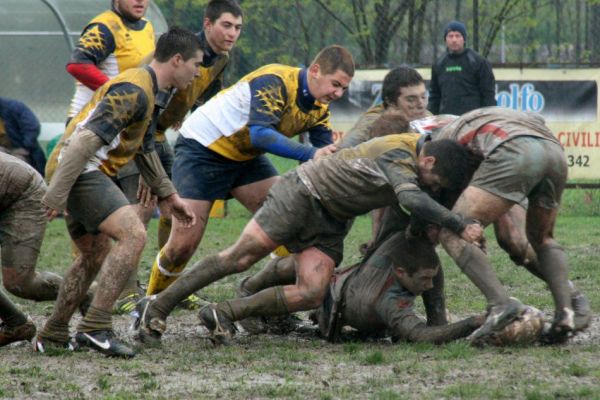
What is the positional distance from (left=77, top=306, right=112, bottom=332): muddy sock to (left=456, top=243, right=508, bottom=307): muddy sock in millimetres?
1916

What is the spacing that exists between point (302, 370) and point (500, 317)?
1055 millimetres

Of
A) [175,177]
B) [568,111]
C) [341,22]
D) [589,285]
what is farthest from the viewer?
[341,22]

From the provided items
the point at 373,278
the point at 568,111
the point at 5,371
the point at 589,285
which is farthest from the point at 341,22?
the point at 5,371

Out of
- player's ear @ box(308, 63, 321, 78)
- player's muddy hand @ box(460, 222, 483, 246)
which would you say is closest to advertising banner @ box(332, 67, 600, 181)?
player's ear @ box(308, 63, 321, 78)

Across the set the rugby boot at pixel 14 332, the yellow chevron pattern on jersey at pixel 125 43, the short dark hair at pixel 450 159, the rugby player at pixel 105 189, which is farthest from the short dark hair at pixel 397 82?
the rugby boot at pixel 14 332

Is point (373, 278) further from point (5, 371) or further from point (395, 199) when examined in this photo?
point (5, 371)

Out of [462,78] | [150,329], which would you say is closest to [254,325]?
[150,329]

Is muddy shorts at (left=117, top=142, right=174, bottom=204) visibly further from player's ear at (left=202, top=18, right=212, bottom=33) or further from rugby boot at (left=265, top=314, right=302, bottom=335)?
rugby boot at (left=265, top=314, right=302, bottom=335)

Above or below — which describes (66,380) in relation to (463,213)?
below

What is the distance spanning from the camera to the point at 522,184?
21.1 ft

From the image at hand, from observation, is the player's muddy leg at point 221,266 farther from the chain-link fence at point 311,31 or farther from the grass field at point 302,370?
the chain-link fence at point 311,31

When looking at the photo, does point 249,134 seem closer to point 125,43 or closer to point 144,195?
point 144,195

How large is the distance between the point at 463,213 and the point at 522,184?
35cm

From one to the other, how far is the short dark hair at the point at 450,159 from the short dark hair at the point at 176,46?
140cm
